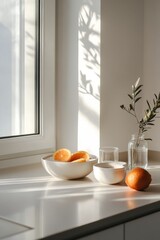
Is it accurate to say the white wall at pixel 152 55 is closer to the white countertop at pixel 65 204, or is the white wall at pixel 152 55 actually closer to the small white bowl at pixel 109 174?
the white countertop at pixel 65 204

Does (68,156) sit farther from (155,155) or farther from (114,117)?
(155,155)

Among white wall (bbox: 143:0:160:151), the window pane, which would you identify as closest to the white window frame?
the window pane

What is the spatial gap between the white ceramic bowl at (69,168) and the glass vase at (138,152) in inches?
10.4

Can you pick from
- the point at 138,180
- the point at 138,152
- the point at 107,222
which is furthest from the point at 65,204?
the point at 138,152

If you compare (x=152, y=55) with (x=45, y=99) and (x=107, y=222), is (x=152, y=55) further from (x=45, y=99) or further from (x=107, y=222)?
(x=107, y=222)

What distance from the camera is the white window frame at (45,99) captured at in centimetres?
264

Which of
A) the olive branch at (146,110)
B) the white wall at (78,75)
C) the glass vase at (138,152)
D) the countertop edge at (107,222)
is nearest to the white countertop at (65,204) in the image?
the countertop edge at (107,222)

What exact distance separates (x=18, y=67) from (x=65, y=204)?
37.6 inches

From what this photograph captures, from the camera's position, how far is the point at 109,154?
2398 mm

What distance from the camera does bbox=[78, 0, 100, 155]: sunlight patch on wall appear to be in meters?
2.59

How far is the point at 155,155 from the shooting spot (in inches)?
111

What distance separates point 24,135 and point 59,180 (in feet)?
1.47

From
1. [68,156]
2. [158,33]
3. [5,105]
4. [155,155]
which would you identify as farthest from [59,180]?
[158,33]

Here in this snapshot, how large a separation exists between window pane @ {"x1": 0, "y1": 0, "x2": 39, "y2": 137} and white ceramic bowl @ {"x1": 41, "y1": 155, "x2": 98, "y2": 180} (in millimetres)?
419
